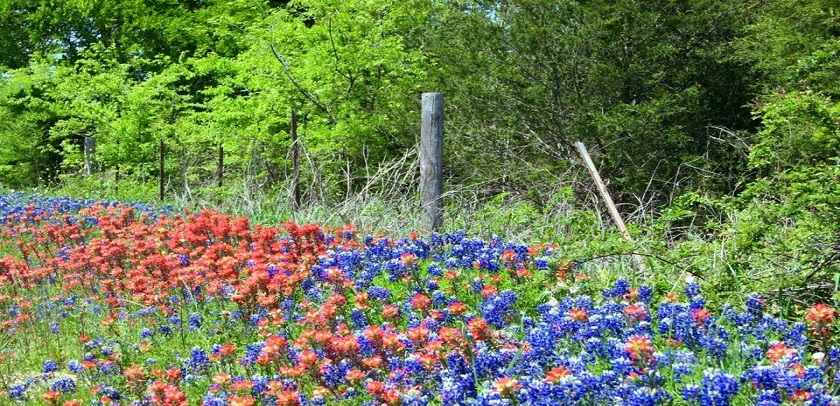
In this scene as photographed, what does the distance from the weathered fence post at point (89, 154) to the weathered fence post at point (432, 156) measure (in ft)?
33.8

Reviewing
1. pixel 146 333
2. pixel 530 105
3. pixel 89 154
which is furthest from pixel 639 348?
pixel 89 154

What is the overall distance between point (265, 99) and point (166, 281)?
6544mm

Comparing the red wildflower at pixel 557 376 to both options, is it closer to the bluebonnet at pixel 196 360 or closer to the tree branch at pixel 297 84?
the bluebonnet at pixel 196 360

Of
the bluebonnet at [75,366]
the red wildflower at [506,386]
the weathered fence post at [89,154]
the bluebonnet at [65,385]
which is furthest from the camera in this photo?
the weathered fence post at [89,154]

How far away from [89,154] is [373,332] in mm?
14183

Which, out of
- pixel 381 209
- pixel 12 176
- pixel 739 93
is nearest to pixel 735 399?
pixel 381 209

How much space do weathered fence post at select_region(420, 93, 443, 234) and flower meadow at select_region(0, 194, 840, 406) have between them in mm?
1457

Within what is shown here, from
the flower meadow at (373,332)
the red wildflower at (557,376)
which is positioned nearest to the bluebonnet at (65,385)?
the flower meadow at (373,332)

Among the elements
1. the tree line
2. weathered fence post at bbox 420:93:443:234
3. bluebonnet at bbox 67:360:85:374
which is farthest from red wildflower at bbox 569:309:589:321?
the tree line

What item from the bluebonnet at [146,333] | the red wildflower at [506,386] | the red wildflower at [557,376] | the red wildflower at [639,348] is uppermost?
the red wildflower at [639,348]

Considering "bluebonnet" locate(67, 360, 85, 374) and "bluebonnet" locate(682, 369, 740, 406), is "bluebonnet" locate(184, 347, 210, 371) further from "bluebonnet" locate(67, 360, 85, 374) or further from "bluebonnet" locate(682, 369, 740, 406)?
"bluebonnet" locate(682, 369, 740, 406)

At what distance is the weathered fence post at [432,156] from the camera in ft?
25.7

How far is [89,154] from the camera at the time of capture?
53.2 feet

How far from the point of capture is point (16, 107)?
78.2 ft
